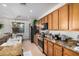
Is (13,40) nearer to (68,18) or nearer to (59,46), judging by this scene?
(59,46)

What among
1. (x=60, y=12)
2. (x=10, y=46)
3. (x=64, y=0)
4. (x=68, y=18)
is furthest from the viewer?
(x=60, y=12)

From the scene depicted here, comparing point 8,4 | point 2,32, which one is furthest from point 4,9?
point 2,32

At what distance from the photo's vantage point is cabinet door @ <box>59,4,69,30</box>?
2426mm

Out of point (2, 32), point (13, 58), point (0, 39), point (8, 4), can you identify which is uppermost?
point (8, 4)

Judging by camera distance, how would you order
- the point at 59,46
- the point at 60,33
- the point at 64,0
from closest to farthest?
the point at 64,0 < the point at 59,46 < the point at 60,33

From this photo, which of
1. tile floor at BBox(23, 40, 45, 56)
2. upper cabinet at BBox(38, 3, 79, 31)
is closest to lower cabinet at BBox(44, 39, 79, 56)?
tile floor at BBox(23, 40, 45, 56)

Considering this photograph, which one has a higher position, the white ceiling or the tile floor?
the white ceiling

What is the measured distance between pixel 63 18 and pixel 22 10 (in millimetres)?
1190

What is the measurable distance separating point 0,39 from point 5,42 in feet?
0.33

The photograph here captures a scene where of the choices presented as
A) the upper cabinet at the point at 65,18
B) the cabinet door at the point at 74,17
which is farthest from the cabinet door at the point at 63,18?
the cabinet door at the point at 74,17

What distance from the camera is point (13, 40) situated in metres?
1.80

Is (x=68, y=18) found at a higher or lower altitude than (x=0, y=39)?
higher

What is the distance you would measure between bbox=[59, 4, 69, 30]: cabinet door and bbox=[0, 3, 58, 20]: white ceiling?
805 millimetres

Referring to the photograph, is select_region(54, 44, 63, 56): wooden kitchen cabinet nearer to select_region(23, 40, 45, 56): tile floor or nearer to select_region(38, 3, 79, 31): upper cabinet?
select_region(23, 40, 45, 56): tile floor
